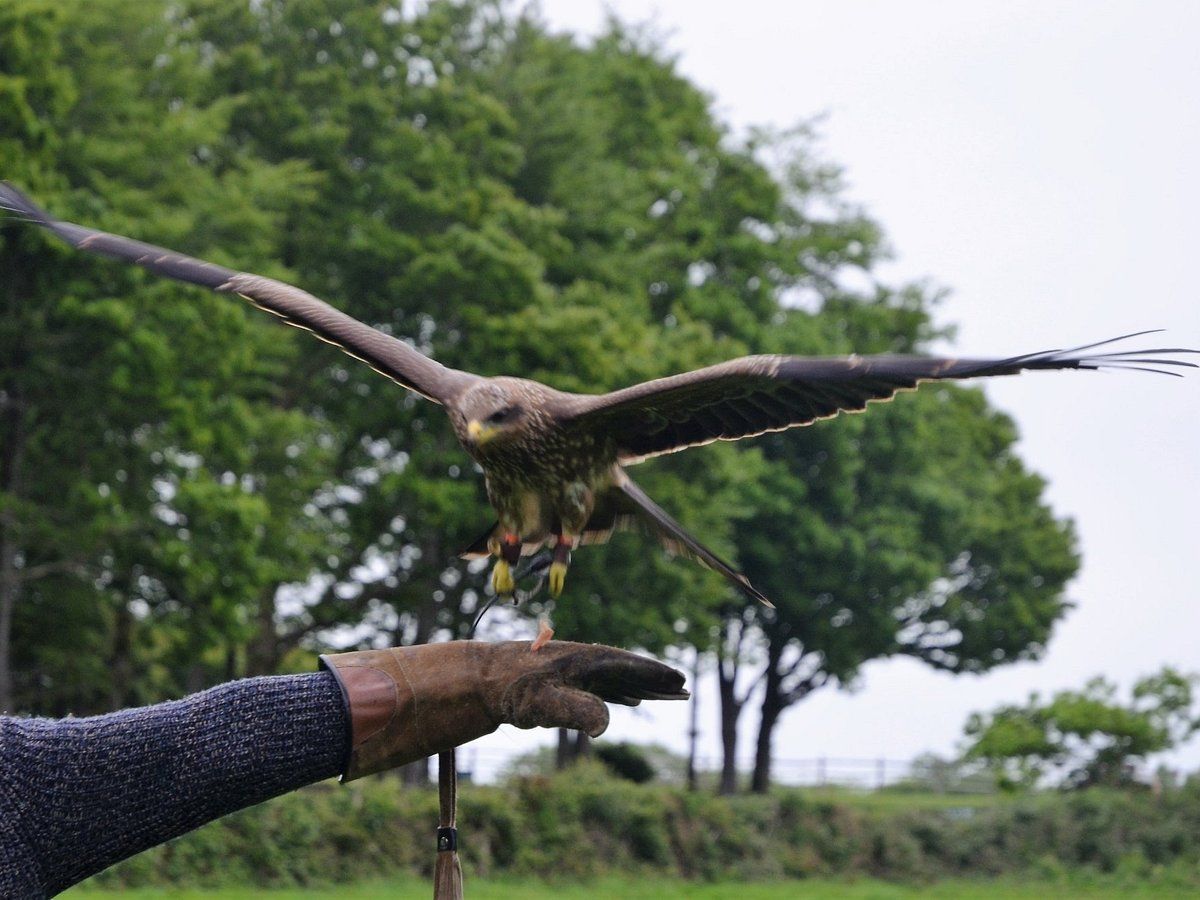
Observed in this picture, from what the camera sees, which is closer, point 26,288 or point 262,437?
point 26,288

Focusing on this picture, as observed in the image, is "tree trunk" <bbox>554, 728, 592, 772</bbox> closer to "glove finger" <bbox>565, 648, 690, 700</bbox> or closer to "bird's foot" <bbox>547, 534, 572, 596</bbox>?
"bird's foot" <bbox>547, 534, 572, 596</bbox>

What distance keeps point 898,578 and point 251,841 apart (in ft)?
58.0

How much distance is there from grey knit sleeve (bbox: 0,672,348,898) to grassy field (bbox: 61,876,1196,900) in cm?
1235

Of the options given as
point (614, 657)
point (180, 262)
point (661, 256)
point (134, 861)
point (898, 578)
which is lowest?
point (134, 861)

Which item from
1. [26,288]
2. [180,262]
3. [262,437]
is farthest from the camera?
[262,437]

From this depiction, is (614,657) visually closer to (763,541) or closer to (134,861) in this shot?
(134,861)

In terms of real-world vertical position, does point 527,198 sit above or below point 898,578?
above

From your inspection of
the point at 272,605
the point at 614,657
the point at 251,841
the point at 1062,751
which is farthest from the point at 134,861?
the point at 1062,751

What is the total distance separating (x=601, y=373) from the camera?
21.7 metres

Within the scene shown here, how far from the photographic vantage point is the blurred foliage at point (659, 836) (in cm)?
1703

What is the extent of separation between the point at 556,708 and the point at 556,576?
5.62 ft

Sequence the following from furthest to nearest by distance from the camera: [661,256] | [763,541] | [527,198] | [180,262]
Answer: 1. [763,541]
2. [661,256]
3. [527,198]
4. [180,262]

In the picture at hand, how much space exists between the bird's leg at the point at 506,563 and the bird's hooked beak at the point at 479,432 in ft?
1.18

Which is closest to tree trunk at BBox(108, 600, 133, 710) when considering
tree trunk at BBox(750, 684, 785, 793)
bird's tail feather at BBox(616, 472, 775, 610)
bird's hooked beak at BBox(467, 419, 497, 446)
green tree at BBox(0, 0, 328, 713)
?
green tree at BBox(0, 0, 328, 713)
